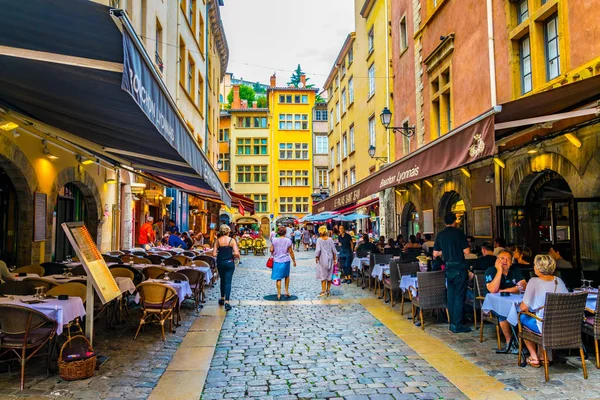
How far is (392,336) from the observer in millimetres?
6602

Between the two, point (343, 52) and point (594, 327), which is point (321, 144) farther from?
point (594, 327)

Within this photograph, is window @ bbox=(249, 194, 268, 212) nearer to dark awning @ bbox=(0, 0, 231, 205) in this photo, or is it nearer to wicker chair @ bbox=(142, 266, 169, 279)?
wicker chair @ bbox=(142, 266, 169, 279)

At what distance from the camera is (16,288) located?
18.5ft

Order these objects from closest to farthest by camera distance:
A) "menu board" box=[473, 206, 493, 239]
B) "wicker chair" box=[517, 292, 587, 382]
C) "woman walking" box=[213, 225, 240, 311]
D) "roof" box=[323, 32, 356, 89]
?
"wicker chair" box=[517, 292, 587, 382] → "woman walking" box=[213, 225, 240, 311] → "menu board" box=[473, 206, 493, 239] → "roof" box=[323, 32, 356, 89]

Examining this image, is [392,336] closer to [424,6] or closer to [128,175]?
[128,175]

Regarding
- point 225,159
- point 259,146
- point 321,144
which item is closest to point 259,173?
point 259,146

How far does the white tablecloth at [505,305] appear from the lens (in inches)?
206

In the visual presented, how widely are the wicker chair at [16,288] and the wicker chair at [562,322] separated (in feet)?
19.7

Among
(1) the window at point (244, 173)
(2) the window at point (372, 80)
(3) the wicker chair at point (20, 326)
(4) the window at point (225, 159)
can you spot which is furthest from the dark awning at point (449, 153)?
(4) the window at point (225, 159)

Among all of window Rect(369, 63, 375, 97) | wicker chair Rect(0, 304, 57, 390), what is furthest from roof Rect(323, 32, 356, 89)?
wicker chair Rect(0, 304, 57, 390)

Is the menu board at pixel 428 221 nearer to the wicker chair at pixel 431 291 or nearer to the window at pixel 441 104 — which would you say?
the window at pixel 441 104

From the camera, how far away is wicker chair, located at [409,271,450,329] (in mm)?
6996

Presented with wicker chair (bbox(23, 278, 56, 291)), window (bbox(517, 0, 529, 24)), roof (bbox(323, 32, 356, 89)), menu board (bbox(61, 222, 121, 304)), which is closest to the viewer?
menu board (bbox(61, 222, 121, 304))

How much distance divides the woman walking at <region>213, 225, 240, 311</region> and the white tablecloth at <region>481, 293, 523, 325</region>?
4.68m
